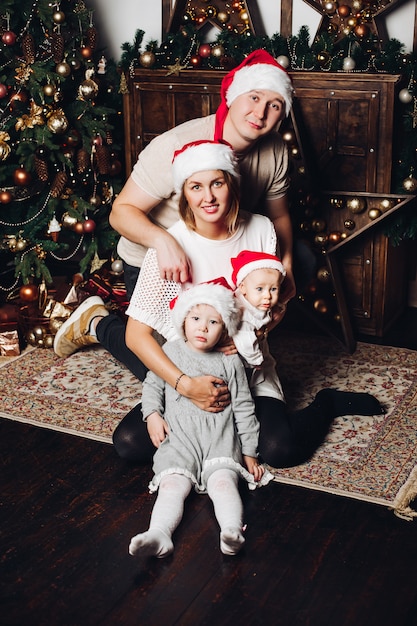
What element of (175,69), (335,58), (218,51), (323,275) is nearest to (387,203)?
(323,275)

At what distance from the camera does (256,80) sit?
2637mm

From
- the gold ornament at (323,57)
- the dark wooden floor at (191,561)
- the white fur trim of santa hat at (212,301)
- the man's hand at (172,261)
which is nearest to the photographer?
the dark wooden floor at (191,561)

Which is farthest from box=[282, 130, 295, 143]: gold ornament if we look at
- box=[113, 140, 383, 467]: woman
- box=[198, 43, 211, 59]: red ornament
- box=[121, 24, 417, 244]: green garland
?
box=[113, 140, 383, 467]: woman

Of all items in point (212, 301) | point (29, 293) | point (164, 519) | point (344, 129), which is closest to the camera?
point (164, 519)

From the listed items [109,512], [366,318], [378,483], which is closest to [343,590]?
[378,483]

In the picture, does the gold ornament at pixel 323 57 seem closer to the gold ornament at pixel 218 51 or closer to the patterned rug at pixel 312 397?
the gold ornament at pixel 218 51

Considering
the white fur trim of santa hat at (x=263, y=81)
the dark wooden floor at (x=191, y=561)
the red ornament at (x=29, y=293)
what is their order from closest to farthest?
the dark wooden floor at (x=191, y=561), the white fur trim of santa hat at (x=263, y=81), the red ornament at (x=29, y=293)

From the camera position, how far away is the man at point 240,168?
2.63m

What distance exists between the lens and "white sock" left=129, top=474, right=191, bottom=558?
210cm

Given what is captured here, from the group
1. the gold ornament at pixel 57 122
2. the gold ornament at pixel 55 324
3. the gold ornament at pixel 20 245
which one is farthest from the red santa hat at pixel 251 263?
the gold ornament at pixel 20 245

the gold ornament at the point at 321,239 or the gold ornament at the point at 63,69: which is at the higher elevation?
the gold ornament at the point at 63,69

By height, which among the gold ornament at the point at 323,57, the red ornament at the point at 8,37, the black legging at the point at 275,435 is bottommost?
the black legging at the point at 275,435

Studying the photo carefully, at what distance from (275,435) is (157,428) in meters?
0.39

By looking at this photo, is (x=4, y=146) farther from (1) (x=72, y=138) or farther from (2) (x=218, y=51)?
(2) (x=218, y=51)
